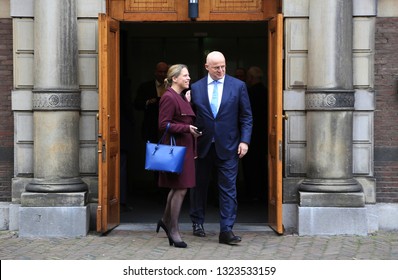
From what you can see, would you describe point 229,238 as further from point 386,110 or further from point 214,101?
point 386,110

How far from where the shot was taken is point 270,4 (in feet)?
37.4

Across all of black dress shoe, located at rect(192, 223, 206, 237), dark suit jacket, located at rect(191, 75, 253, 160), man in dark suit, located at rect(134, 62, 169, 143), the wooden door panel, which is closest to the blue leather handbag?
dark suit jacket, located at rect(191, 75, 253, 160)

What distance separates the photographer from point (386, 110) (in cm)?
1126

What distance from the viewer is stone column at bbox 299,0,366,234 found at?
35.5 feet

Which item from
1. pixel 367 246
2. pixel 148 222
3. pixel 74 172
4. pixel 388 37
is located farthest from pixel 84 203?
pixel 388 37

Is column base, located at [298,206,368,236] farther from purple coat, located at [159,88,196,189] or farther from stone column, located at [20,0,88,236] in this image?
stone column, located at [20,0,88,236]

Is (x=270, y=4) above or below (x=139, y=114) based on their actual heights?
above

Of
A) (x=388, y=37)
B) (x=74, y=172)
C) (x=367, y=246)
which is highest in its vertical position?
(x=388, y=37)

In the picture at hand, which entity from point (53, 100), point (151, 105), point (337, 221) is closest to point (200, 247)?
point (337, 221)

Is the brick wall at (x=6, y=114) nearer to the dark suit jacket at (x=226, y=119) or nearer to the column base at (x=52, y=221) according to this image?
the column base at (x=52, y=221)

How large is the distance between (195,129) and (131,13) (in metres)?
2.39
